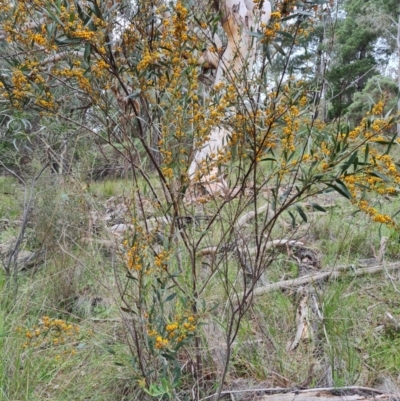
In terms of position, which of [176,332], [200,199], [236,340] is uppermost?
[200,199]

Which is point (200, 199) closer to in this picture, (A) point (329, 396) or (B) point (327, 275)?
(A) point (329, 396)

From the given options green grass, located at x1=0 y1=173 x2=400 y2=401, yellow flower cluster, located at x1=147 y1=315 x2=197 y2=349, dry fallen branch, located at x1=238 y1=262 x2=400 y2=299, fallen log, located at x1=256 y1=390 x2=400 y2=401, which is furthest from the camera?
dry fallen branch, located at x1=238 y1=262 x2=400 y2=299

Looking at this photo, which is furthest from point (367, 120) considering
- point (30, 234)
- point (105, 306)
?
point (30, 234)

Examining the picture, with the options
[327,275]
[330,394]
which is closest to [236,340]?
[330,394]

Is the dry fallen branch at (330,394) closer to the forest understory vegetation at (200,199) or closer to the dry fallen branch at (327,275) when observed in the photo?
the forest understory vegetation at (200,199)

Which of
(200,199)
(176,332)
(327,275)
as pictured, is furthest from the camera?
(327,275)

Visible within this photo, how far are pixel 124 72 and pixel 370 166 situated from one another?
0.82 meters

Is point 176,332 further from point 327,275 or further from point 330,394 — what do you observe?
point 327,275

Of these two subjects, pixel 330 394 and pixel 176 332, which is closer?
pixel 176 332

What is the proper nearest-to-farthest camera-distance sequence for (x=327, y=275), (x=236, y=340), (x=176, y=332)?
(x=176, y=332)
(x=236, y=340)
(x=327, y=275)

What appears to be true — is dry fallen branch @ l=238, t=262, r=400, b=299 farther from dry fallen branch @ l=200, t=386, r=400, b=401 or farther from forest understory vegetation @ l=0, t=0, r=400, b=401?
dry fallen branch @ l=200, t=386, r=400, b=401

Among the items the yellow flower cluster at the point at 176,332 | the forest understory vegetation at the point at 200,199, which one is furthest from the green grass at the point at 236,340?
the yellow flower cluster at the point at 176,332

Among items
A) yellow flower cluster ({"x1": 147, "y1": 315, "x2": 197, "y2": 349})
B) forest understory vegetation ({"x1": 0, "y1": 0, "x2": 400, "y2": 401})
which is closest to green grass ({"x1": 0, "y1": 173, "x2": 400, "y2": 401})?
forest understory vegetation ({"x1": 0, "y1": 0, "x2": 400, "y2": 401})

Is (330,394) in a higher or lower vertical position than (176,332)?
lower
